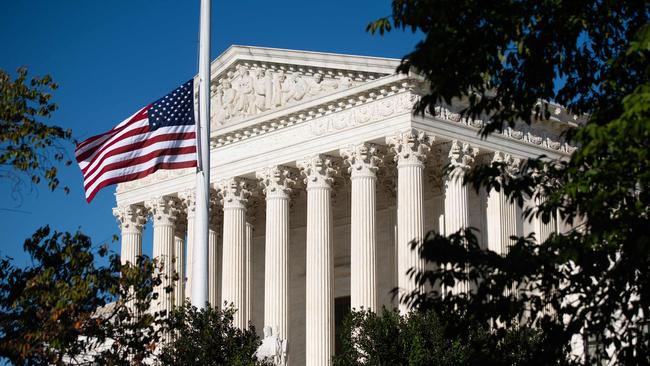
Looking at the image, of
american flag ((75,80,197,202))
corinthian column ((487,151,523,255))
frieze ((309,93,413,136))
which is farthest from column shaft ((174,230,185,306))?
american flag ((75,80,197,202))

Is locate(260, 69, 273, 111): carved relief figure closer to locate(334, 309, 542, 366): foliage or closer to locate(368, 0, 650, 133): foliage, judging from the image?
locate(334, 309, 542, 366): foliage

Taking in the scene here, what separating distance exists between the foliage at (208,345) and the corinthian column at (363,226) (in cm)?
1029

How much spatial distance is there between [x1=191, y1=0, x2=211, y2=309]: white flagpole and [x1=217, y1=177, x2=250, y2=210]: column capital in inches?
790

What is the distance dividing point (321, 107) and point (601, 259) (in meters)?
30.2

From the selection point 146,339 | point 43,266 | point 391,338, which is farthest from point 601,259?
point 391,338

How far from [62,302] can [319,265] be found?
77.7 feet

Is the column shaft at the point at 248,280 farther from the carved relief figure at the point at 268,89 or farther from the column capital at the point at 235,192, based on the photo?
the carved relief figure at the point at 268,89

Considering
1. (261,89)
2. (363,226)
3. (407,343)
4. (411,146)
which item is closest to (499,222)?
(411,146)

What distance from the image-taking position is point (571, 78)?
19.8 m

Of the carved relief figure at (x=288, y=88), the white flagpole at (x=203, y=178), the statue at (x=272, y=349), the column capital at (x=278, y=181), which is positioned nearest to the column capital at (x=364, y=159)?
the column capital at (x=278, y=181)

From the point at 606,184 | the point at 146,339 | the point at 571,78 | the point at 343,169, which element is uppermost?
the point at 343,169

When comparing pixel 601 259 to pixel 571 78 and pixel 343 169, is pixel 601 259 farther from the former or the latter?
pixel 343 169

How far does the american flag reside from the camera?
3192cm

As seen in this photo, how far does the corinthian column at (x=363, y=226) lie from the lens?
43.2m
